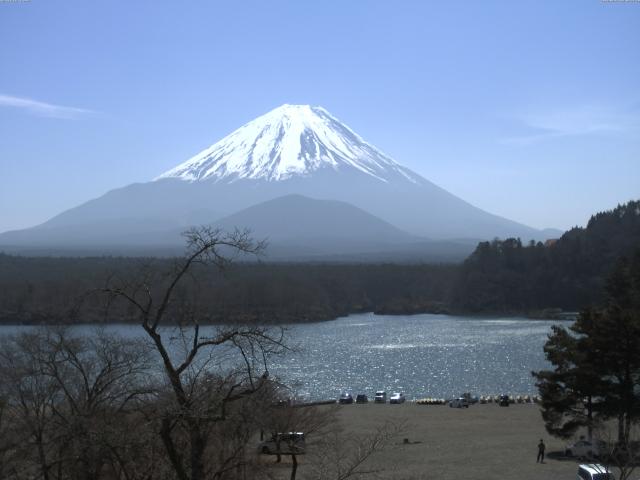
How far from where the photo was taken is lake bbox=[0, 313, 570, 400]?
2361 centimetres

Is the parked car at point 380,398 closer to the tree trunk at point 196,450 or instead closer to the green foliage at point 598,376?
the green foliage at point 598,376

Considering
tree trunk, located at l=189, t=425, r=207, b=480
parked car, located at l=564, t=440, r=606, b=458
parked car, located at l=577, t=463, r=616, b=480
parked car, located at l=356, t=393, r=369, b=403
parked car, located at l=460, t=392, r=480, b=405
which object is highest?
tree trunk, located at l=189, t=425, r=207, b=480

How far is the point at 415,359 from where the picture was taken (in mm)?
29578

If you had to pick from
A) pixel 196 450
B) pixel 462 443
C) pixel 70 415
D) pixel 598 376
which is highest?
pixel 196 450

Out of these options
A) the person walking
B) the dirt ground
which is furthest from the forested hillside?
the person walking

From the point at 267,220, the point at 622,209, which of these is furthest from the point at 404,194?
the point at 622,209

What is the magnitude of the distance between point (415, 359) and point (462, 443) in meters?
15.4

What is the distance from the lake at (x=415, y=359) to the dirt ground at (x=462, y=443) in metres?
2.36

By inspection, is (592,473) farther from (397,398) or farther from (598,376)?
(397,398)

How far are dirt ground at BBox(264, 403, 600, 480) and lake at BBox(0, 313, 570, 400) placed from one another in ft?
7.74

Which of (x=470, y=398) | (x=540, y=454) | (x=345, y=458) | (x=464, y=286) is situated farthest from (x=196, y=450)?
(x=464, y=286)

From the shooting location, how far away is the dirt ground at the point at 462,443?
1142 cm

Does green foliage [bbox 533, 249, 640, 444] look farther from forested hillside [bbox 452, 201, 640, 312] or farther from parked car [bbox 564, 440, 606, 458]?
forested hillside [bbox 452, 201, 640, 312]

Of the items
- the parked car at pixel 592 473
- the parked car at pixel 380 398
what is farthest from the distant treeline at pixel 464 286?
the parked car at pixel 592 473
